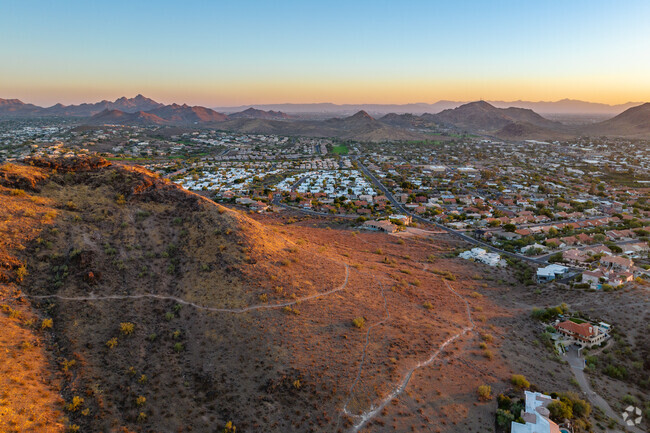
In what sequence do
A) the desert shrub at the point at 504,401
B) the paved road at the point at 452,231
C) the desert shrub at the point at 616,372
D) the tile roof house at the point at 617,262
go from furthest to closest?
the paved road at the point at 452,231 → the tile roof house at the point at 617,262 → the desert shrub at the point at 616,372 → the desert shrub at the point at 504,401

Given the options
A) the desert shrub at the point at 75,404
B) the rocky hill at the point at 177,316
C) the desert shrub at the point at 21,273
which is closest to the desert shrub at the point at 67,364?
the rocky hill at the point at 177,316

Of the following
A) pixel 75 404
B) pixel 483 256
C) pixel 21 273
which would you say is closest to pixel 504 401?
pixel 75 404

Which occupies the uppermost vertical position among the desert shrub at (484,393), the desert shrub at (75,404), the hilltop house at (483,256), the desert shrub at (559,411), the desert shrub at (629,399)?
the desert shrub at (75,404)

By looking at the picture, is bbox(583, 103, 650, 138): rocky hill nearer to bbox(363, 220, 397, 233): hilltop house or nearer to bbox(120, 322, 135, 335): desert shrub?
bbox(363, 220, 397, 233): hilltop house

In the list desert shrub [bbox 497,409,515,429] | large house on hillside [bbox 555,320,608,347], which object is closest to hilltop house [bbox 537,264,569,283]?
large house on hillside [bbox 555,320,608,347]

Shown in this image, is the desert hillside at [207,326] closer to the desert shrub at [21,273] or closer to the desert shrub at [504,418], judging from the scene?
the desert shrub at [21,273]

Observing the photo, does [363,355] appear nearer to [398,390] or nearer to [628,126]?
[398,390]

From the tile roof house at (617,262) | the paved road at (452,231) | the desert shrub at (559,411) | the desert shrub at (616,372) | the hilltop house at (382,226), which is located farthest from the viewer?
the hilltop house at (382,226)
